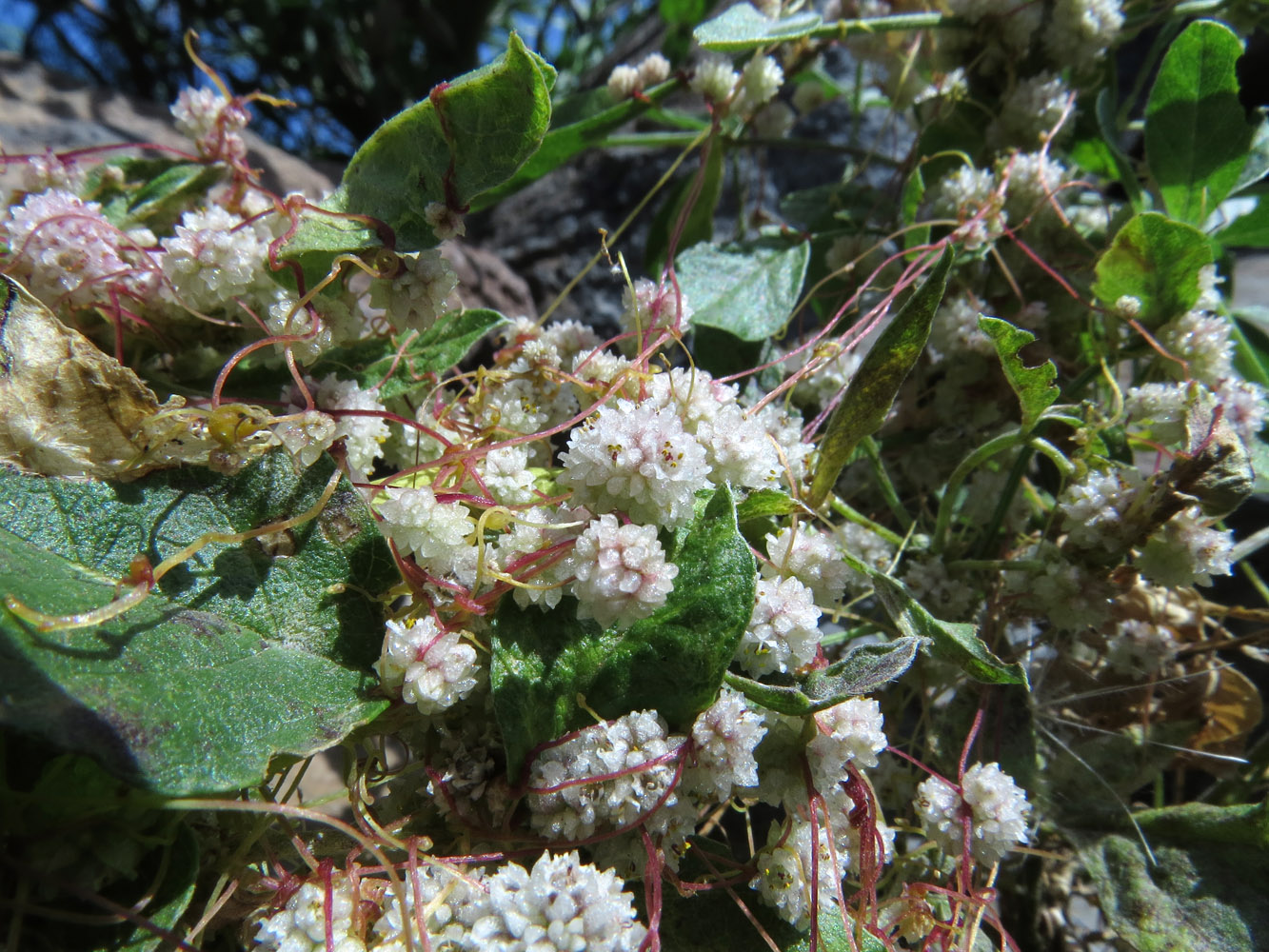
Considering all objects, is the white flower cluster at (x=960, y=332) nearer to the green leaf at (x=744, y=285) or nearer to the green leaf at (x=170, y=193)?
the green leaf at (x=744, y=285)

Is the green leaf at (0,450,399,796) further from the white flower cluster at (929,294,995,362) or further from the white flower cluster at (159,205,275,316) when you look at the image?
the white flower cluster at (929,294,995,362)

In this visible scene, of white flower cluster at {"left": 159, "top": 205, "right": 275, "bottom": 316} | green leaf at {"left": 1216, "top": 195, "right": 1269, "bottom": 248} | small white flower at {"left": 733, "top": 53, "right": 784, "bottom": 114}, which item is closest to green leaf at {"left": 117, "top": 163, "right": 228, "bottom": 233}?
white flower cluster at {"left": 159, "top": 205, "right": 275, "bottom": 316}

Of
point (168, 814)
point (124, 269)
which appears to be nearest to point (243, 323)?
point (124, 269)

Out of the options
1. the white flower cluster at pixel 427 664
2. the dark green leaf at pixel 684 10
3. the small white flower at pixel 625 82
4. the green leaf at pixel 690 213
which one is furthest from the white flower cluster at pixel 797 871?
the dark green leaf at pixel 684 10

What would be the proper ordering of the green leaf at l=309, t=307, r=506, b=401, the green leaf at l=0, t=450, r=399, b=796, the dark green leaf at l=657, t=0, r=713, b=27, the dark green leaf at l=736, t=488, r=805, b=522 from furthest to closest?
1. the dark green leaf at l=657, t=0, r=713, b=27
2. the green leaf at l=309, t=307, r=506, b=401
3. the dark green leaf at l=736, t=488, r=805, b=522
4. the green leaf at l=0, t=450, r=399, b=796

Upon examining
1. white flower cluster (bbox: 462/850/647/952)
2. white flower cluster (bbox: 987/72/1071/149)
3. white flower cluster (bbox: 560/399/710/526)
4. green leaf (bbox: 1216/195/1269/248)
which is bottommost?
white flower cluster (bbox: 462/850/647/952)

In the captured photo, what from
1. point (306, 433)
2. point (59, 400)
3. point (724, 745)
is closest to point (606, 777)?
point (724, 745)
